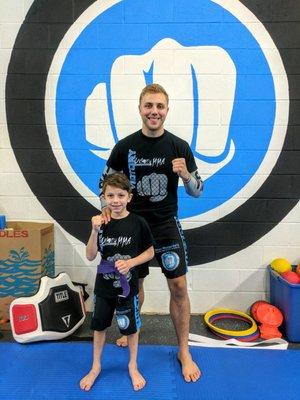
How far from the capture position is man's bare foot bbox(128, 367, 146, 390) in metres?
2.03

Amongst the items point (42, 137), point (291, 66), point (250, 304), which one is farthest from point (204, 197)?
point (42, 137)

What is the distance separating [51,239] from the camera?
3.26 m

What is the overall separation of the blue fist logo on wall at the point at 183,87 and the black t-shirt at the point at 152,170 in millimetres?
943

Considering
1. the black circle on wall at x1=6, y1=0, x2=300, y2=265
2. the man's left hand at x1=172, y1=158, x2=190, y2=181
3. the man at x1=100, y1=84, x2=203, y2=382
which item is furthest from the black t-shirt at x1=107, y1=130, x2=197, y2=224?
the black circle on wall at x1=6, y1=0, x2=300, y2=265

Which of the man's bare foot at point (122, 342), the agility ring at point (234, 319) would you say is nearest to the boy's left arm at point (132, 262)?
the man's bare foot at point (122, 342)

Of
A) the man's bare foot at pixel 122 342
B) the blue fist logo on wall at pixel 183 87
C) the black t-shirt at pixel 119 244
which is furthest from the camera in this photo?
the blue fist logo on wall at pixel 183 87

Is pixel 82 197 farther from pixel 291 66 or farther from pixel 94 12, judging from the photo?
pixel 291 66

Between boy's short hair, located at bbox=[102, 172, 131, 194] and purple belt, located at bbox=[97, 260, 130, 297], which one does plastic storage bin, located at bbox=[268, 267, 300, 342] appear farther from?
Answer: boy's short hair, located at bbox=[102, 172, 131, 194]

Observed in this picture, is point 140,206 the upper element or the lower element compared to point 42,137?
lower

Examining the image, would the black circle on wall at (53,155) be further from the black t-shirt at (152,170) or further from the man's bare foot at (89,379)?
the man's bare foot at (89,379)

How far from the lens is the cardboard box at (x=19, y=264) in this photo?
2.96 m

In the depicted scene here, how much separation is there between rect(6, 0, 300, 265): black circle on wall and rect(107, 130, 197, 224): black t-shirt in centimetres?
105

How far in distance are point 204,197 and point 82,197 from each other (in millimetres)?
1077

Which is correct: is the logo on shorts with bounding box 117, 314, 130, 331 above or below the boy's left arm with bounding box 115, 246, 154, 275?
below
